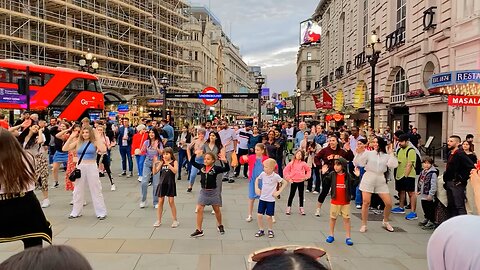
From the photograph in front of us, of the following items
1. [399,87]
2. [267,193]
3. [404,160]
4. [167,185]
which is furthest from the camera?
[399,87]

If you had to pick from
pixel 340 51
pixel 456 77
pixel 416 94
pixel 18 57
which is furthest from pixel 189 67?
pixel 456 77

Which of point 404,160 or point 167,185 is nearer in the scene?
point 167,185

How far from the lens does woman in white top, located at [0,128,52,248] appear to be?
3.58 metres

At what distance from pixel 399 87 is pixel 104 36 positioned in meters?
32.5

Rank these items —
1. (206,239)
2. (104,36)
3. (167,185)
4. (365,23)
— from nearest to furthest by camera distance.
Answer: (206,239), (167,185), (365,23), (104,36)

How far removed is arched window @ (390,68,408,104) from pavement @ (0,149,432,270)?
1873 centimetres

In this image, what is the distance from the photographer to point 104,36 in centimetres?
4384

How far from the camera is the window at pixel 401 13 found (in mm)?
25181

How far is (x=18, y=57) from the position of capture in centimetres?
3516

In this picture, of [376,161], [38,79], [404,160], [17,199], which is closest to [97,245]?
[17,199]

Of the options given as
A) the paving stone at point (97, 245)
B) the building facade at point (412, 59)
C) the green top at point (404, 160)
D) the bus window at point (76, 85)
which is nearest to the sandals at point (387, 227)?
the green top at point (404, 160)

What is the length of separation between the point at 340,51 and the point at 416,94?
26.6 meters

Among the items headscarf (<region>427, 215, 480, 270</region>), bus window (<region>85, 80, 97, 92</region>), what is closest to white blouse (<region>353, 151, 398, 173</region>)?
headscarf (<region>427, 215, 480, 270</region>)

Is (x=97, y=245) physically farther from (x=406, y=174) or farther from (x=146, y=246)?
(x=406, y=174)
